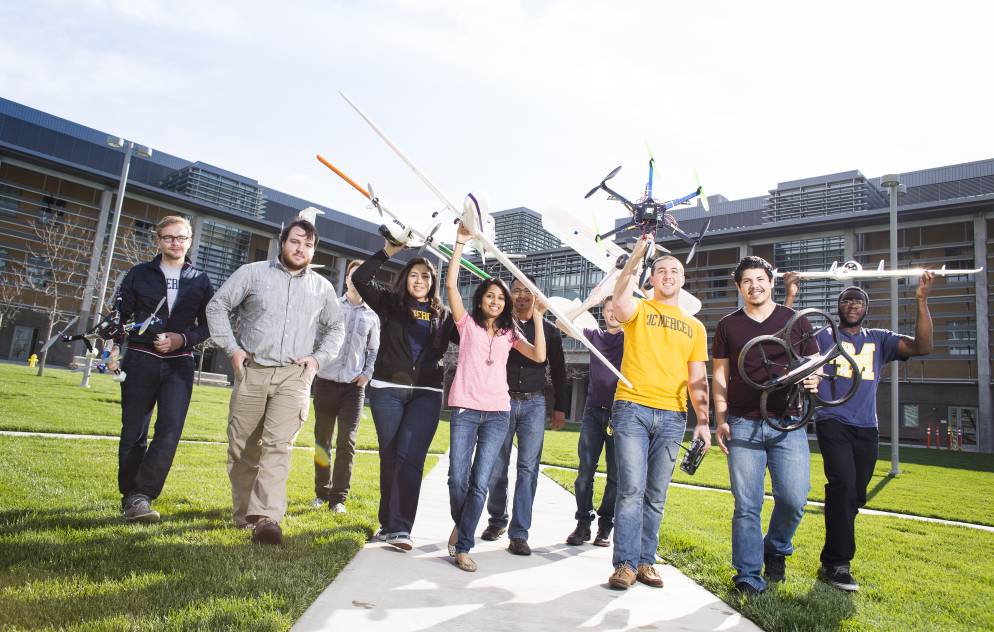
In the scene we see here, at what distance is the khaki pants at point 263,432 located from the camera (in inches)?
168

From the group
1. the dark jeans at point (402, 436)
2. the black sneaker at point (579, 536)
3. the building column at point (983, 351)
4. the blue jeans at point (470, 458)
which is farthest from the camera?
the building column at point (983, 351)

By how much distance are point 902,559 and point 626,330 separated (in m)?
3.52

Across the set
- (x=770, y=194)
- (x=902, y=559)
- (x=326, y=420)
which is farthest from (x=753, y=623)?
(x=770, y=194)

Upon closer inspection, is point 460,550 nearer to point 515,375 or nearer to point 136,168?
point 515,375

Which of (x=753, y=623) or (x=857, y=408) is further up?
(x=857, y=408)

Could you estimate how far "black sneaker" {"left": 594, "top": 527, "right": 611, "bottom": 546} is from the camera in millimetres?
5320

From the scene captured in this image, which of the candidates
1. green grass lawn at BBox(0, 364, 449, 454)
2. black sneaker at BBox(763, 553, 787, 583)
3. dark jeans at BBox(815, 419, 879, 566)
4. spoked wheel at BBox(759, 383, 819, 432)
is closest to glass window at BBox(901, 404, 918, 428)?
green grass lawn at BBox(0, 364, 449, 454)

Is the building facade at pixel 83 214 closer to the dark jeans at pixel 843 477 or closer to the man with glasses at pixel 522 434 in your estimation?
the man with glasses at pixel 522 434

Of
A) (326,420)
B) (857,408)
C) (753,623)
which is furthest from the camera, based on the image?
(326,420)

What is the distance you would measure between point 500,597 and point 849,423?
2.98 metres

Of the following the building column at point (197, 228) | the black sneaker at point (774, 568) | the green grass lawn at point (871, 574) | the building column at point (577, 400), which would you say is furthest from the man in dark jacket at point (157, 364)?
the building column at point (197, 228)

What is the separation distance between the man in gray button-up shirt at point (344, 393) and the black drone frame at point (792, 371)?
341 cm

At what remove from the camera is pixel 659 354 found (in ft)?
14.2

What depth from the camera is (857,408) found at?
4715mm
